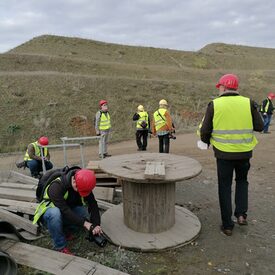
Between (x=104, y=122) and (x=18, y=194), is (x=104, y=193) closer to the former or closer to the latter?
(x=18, y=194)

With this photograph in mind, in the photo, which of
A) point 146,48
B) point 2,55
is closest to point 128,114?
point 2,55

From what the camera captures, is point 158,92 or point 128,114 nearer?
point 128,114

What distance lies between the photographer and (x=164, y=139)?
9352 mm

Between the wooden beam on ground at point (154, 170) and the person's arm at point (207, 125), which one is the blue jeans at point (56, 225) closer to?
the wooden beam on ground at point (154, 170)

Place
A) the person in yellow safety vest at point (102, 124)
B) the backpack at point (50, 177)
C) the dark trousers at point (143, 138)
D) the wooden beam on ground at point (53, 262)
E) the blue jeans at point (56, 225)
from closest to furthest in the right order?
1. the wooden beam on ground at point (53, 262)
2. the blue jeans at point (56, 225)
3. the backpack at point (50, 177)
4. the person in yellow safety vest at point (102, 124)
5. the dark trousers at point (143, 138)

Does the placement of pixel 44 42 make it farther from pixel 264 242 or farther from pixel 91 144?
pixel 264 242

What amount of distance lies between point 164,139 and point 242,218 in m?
4.34

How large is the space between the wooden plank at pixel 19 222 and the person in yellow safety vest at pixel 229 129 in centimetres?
260

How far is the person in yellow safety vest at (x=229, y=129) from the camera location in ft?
15.4

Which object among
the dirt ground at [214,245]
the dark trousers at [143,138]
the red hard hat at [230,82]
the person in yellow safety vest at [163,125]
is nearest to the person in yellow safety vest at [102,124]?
the dark trousers at [143,138]

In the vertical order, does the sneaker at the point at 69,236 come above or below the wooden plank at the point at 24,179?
below


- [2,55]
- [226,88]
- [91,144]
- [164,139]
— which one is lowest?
[91,144]

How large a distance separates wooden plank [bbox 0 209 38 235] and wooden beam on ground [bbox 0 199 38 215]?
0.24 m

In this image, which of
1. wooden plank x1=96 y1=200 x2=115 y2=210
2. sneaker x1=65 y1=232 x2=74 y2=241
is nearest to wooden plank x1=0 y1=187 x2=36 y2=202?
wooden plank x1=96 y1=200 x2=115 y2=210
